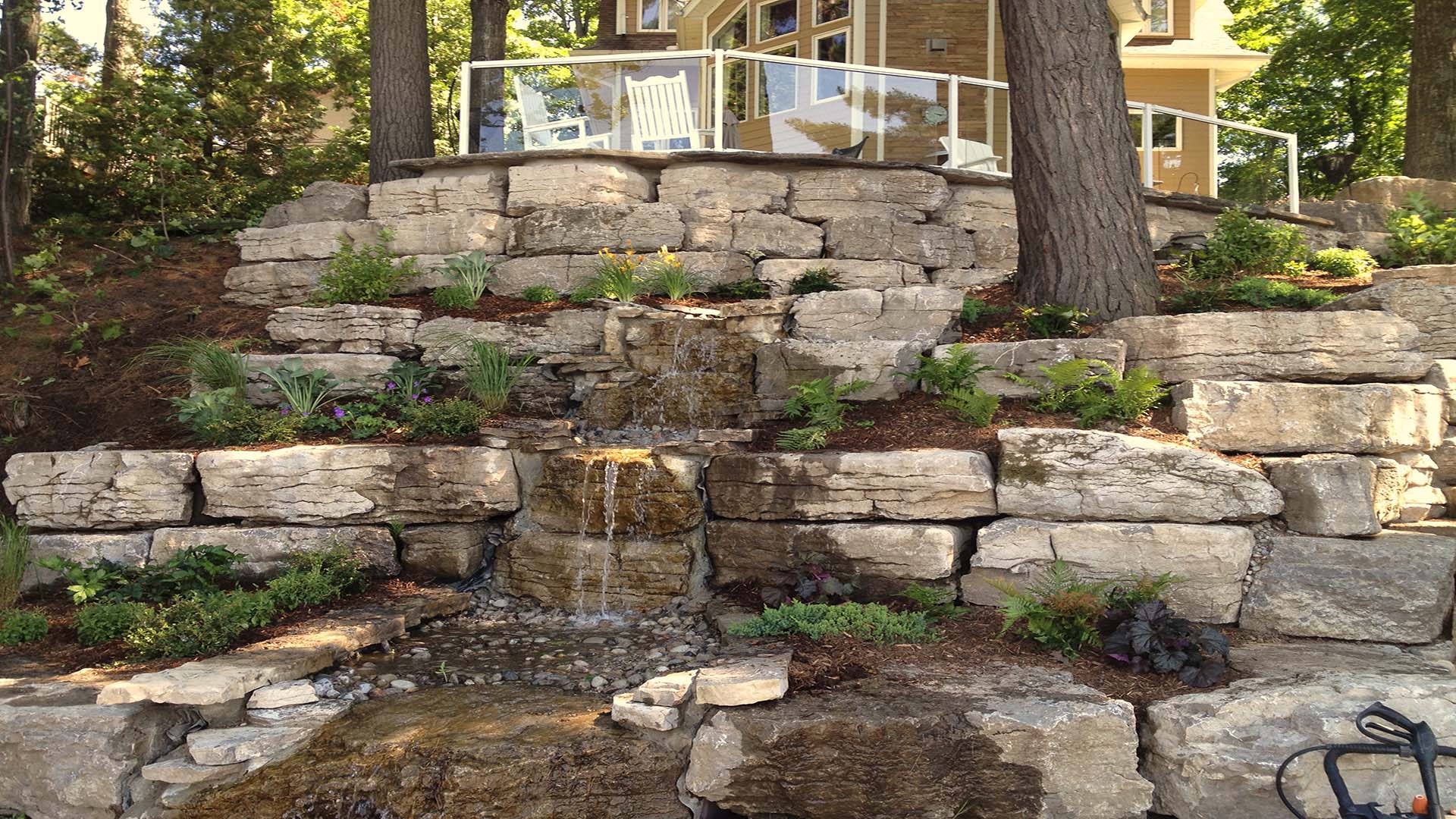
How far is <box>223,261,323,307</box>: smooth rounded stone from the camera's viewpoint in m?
9.19

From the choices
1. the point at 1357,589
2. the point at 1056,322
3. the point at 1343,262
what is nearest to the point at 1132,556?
the point at 1357,589

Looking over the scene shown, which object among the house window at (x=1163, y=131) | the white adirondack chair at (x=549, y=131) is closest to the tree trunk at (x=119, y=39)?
the white adirondack chair at (x=549, y=131)

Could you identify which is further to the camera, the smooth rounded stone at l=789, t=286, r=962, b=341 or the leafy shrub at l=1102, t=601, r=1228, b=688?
the smooth rounded stone at l=789, t=286, r=962, b=341

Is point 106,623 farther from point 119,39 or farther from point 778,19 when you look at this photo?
point 778,19

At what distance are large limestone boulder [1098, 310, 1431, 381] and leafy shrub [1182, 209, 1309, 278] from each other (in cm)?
208

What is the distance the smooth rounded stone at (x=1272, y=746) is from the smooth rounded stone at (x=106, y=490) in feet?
20.0

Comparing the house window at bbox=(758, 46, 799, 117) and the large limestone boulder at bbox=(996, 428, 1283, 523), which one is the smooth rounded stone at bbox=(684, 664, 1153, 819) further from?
the house window at bbox=(758, 46, 799, 117)

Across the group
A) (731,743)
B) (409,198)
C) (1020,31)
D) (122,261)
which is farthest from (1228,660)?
(122,261)

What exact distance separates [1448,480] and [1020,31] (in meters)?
4.40

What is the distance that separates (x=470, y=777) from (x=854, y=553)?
8.64 ft

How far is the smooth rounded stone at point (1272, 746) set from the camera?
3.97 m

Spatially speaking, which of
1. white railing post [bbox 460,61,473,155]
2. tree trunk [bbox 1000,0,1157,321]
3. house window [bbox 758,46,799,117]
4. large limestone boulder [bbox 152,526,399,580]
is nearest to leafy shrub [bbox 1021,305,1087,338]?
tree trunk [bbox 1000,0,1157,321]

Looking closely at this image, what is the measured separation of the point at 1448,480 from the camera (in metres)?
6.48

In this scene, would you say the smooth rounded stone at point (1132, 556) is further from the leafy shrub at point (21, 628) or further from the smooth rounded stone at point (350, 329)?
the leafy shrub at point (21, 628)
